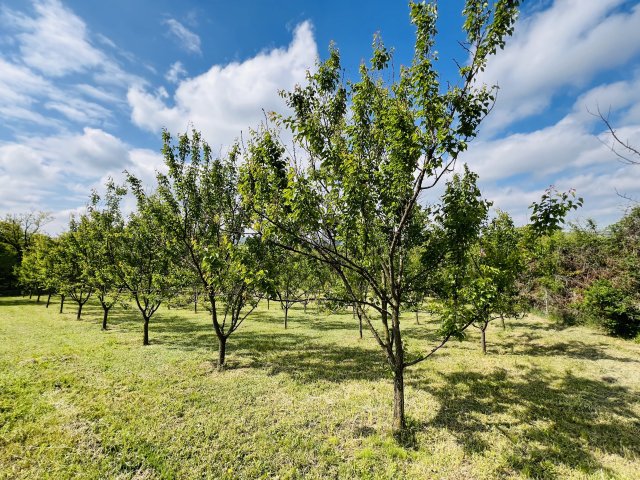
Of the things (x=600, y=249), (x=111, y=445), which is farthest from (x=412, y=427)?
(x=600, y=249)

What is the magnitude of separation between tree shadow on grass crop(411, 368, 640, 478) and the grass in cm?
6

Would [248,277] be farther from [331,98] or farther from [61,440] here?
[61,440]

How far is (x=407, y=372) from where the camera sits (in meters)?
15.6

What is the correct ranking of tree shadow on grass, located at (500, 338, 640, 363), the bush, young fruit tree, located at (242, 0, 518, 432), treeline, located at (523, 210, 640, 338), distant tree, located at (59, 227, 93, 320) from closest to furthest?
young fruit tree, located at (242, 0, 518, 432)
tree shadow on grass, located at (500, 338, 640, 363)
the bush
treeline, located at (523, 210, 640, 338)
distant tree, located at (59, 227, 93, 320)

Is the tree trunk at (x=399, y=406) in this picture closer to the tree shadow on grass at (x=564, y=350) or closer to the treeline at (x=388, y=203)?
the treeline at (x=388, y=203)

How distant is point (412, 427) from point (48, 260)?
43.3 meters

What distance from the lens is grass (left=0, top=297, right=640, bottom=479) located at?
26.6 ft

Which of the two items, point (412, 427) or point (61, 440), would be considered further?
point (412, 427)

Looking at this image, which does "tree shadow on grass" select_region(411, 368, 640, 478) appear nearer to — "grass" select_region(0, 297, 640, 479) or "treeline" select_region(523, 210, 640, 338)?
"grass" select_region(0, 297, 640, 479)

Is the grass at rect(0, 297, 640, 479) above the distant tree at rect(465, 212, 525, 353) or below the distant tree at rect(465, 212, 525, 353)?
below

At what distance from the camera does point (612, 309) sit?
2162 centimetres

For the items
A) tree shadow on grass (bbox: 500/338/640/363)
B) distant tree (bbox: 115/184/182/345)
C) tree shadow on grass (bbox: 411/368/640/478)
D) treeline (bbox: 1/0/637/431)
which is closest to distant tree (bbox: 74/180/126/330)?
distant tree (bbox: 115/184/182/345)

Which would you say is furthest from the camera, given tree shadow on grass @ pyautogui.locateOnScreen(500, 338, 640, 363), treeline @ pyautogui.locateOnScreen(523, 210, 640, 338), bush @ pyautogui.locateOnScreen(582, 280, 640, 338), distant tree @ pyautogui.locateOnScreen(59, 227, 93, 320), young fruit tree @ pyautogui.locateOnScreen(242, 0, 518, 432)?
distant tree @ pyautogui.locateOnScreen(59, 227, 93, 320)

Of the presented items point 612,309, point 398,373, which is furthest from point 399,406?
point 612,309
